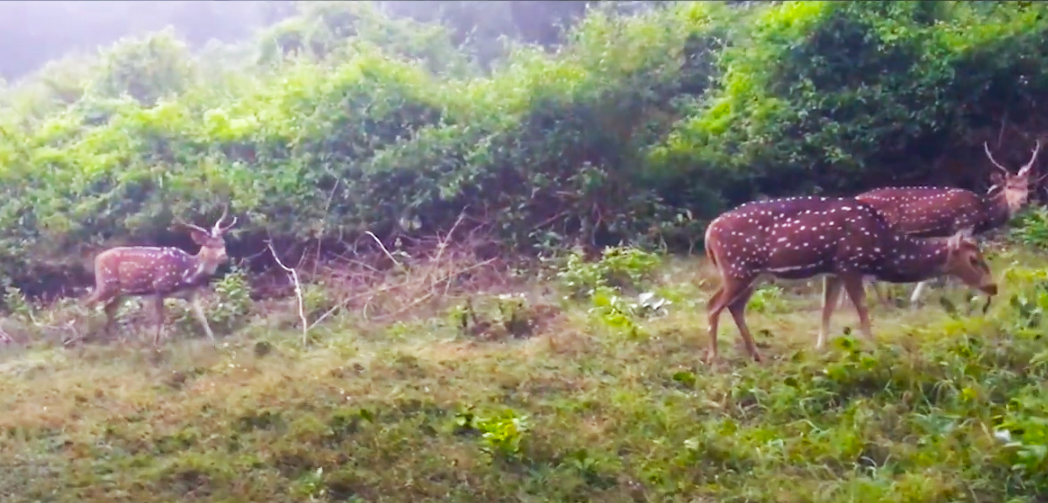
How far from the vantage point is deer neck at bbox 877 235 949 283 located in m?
7.85

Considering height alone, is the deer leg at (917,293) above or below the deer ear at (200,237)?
below

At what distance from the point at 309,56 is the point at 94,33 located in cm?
320

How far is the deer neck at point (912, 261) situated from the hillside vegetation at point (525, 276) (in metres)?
0.37

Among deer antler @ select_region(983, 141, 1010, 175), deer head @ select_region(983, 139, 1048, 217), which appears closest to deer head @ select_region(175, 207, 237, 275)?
deer head @ select_region(983, 139, 1048, 217)

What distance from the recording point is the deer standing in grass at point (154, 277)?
9102mm

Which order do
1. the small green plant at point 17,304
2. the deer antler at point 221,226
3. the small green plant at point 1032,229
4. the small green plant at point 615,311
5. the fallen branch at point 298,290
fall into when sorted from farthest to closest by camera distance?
the small green plant at point 1032,229
the deer antler at point 221,226
the small green plant at point 17,304
the fallen branch at point 298,290
the small green plant at point 615,311

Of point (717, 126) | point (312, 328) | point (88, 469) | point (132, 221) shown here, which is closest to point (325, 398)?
point (88, 469)

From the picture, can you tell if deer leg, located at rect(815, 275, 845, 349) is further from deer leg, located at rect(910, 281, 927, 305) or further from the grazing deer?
deer leg, located at rect(910, 281, 927, 305)

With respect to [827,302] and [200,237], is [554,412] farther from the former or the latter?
[200,237]

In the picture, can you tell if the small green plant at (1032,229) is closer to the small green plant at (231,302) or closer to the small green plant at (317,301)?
the small green plant at (317,301)

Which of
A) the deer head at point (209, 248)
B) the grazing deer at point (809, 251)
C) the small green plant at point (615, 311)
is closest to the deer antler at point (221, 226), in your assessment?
the deer head at point (209, 248)

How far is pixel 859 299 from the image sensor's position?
7.70 meters

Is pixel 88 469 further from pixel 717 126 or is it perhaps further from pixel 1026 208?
pixel 1026 208

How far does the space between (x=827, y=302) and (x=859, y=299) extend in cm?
24
